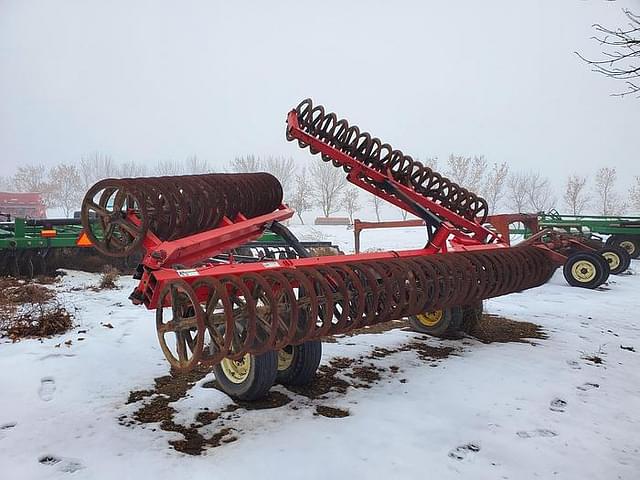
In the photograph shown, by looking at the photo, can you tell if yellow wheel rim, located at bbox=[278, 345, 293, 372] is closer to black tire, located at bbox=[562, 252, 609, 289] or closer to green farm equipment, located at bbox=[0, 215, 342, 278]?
green farm equipment, located at bbox=[0, 215, 342, 278]

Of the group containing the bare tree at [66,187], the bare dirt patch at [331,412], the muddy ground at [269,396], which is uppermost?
the bare tree at [66,187]

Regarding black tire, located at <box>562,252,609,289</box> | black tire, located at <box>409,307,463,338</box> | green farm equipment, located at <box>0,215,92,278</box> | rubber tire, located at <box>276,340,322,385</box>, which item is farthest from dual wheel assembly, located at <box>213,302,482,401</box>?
black tire, located at <box>562,252,609,289</box>

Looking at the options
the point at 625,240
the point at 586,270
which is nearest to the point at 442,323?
the point at 586,270

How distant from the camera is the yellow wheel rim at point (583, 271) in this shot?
9.74 metres

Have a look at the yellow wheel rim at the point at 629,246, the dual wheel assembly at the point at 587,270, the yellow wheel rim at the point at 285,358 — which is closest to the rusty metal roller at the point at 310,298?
the yellow wheel rim at the point at 285,358

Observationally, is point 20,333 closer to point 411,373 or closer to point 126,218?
point 126,218

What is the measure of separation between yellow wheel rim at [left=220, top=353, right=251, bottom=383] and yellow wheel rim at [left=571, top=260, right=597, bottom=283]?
8475mm

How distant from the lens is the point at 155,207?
3523mm

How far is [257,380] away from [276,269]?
2.74ft

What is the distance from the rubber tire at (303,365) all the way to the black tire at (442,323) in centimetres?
195

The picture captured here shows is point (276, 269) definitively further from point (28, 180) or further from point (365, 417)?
point (28, 180)

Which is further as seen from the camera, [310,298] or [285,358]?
[285,358]

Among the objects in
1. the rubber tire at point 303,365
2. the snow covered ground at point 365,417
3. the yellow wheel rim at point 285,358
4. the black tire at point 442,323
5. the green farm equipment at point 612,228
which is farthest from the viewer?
the green farm equipment at point 612,228

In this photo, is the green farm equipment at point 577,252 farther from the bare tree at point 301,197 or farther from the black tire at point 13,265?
the bare tree at point 301,197
